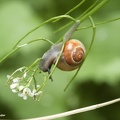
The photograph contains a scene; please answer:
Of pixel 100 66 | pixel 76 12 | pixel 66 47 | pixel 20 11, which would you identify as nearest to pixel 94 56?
pixel 100 66

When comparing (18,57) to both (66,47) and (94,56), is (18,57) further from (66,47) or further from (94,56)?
(66,47)

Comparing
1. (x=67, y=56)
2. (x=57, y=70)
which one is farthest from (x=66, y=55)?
(x=57, y=70)

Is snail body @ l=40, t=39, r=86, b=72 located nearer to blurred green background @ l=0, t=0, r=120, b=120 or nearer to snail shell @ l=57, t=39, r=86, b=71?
snail shell @ l=57, t=39, r=86, b=71

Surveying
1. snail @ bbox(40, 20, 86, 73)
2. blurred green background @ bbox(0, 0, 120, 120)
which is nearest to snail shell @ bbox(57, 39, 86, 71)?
snail @ bbox(40, 20, 86, 73)

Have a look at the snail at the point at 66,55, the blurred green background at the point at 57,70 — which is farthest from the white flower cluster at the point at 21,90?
the blurred green background at the point at 57,70

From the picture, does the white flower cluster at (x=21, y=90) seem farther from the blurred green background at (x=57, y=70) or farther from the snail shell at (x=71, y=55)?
the blurred green background at (x=57, y=70)

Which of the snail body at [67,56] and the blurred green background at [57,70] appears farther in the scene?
the blurred green background at [57,70]

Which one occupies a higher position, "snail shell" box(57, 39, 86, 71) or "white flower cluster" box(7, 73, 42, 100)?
"snail shell" box(57, 39, 86, 71)
